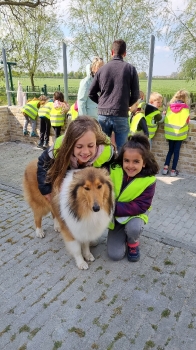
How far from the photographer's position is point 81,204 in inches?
82.4

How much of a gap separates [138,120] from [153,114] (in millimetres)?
391

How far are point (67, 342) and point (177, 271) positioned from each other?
1268 millimetres

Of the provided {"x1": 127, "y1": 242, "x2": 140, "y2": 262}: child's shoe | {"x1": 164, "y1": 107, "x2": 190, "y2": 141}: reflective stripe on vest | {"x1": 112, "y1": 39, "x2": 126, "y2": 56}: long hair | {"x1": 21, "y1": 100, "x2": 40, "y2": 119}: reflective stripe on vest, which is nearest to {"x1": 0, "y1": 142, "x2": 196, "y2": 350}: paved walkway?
{"x1": 127, "y1": 242, "x2": 140, "y2": 262}: child's shoe

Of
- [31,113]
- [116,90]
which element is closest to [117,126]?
[116,90]

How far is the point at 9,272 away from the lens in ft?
8.23

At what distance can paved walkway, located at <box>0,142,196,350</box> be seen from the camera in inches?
73.1

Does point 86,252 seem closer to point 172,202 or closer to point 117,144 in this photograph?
point 172,202

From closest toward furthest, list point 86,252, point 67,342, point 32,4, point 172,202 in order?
point 67,342 < point 86,252 < point 172,202 < point 32,4

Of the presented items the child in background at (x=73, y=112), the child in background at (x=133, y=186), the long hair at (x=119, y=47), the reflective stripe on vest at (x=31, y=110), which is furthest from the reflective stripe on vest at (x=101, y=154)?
the reflective stripe on vest at (x=31, y=110)

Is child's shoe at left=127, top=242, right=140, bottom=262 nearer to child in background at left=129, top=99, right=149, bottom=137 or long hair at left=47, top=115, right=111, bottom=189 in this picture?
long hair at left=47, top=115, right=111, bottom=189

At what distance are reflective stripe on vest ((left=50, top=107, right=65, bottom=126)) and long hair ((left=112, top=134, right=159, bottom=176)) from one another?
3774mm

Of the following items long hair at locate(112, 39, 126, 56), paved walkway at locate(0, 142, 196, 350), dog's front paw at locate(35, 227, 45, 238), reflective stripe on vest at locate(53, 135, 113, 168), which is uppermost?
long hair at locate(112, 39, 126, 56)

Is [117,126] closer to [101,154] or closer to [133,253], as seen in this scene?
[101,154]

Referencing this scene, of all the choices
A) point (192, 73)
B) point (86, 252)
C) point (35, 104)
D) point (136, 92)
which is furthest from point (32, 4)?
point (86, 252)
